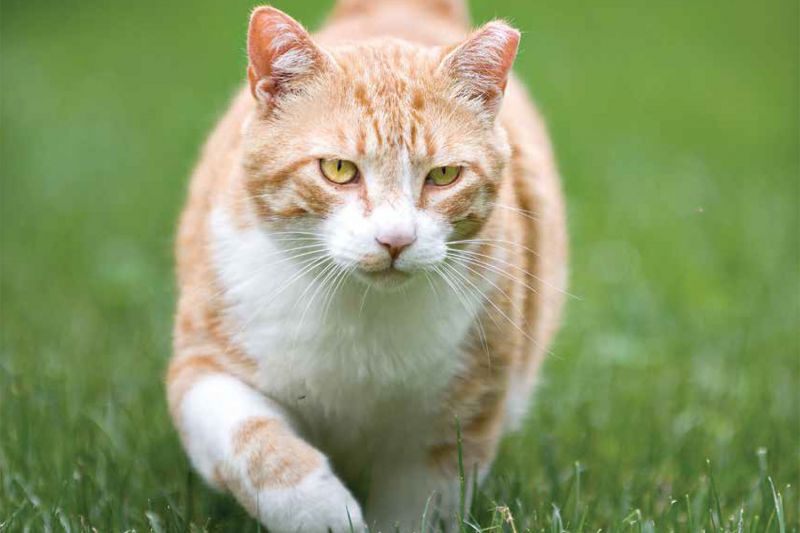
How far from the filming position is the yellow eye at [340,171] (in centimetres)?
257

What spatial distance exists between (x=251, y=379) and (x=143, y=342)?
1.29 meters

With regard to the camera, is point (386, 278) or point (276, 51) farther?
point (276, 51)

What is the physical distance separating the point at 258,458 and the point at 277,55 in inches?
34.0

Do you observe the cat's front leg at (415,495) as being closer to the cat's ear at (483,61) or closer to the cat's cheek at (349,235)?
the cat's cheek at (349,235)

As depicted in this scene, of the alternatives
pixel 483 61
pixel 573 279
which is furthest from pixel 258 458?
pixel 573 279

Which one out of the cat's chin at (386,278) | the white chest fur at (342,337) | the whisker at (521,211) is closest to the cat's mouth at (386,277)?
the cat's chin at (386,278)

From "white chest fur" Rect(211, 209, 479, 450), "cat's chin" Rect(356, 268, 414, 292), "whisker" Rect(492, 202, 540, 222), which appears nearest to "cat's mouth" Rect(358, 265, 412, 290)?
"cat's chin" Rect(356, 268, 414, 292)

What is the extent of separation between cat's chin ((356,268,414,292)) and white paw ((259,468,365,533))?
0.40m

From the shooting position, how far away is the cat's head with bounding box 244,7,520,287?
2.52 metres

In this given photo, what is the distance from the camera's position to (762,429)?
143 inches

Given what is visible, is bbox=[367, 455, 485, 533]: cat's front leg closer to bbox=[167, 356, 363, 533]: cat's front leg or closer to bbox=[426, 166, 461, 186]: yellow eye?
bbox=[167, 356, 363, 533]: cat's front leg

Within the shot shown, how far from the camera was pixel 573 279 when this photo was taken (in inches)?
194

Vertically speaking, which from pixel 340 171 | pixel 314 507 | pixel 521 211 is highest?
pixel 340 171

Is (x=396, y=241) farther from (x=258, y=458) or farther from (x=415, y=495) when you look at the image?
(x=415, y=495)
